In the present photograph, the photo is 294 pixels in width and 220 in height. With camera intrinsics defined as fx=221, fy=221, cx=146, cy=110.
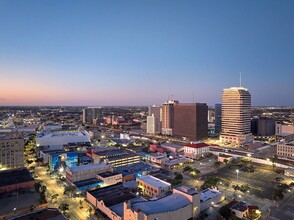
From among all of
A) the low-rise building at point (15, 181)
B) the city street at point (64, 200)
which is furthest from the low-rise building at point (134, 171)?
the low-rise building at point (15, 181)

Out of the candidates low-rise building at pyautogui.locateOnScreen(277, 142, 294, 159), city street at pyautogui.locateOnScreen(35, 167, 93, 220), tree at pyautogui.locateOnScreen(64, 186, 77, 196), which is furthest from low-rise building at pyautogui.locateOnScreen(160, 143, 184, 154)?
tree at pyautogui.locateOnScreen(64, 186, 77, 196)

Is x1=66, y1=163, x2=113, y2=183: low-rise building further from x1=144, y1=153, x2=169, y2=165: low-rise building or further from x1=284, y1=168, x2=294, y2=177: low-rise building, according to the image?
x1=284, y1=168, x2=294, y2=177: low-rise building

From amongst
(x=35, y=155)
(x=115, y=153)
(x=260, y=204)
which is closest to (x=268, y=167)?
(x=260, y=204)

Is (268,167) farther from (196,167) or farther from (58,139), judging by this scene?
(58,139)

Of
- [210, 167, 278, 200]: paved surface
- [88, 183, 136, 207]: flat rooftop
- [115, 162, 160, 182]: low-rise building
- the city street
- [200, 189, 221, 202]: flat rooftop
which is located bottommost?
the city street

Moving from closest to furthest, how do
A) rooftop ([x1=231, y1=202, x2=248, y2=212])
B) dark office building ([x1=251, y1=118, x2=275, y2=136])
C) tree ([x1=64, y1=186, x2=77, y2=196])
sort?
1. rooftop ([x1=231, y1=202, x2=248, y2=212])
2. tree ([x1=64, y1=186, x2=77, y2=196])
3. dark office building ([x1=251, y1=118, x2=275, y2=136])

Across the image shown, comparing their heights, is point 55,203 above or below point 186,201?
below

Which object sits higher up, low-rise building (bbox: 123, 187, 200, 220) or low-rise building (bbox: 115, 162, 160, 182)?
low-rise building (bbox: 123, 187, 200, 220)

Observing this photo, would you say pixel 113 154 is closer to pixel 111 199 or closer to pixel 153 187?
pixel 153 187
